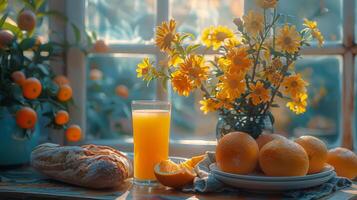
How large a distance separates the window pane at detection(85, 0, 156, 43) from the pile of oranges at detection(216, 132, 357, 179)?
2.15ft

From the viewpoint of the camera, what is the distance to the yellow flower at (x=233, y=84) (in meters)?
1.08

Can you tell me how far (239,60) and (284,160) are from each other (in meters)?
0.22

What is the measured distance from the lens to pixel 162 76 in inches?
46.3

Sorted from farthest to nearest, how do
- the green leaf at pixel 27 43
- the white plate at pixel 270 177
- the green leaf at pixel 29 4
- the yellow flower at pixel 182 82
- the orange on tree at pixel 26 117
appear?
the green leaf at pixel 29 4 → the green leaf at pixel 27 43 → the orange on tree at pixel 26 117 → the yellow flower at pixel 182 82 → the white plate at pixel 270 177

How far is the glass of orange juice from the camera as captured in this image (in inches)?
46.0

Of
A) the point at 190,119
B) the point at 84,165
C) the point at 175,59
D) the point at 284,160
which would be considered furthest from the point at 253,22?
the point at 190,119

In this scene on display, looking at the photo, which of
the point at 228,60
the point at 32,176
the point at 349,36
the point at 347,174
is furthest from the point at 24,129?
the point at 349,36

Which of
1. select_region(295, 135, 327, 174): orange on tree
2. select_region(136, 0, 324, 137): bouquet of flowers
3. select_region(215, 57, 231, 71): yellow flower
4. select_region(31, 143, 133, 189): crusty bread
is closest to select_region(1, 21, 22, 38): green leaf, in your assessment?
select_region(31, 143, 133, 189): crusty bread

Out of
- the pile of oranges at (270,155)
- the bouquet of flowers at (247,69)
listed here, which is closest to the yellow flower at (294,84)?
the bouquet of flowers at (247,69)

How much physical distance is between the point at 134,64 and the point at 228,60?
0.61 m

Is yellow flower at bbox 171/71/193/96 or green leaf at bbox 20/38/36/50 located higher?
green leaf at bbox 20/38/36/50

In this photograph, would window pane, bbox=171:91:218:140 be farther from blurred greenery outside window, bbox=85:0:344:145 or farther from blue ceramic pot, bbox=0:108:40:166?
blue ceramic pot, bbox=0:108:40:166

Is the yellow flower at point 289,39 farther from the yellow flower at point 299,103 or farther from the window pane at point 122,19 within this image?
the window pane at point 122,19

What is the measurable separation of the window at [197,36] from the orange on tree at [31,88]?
332mm
